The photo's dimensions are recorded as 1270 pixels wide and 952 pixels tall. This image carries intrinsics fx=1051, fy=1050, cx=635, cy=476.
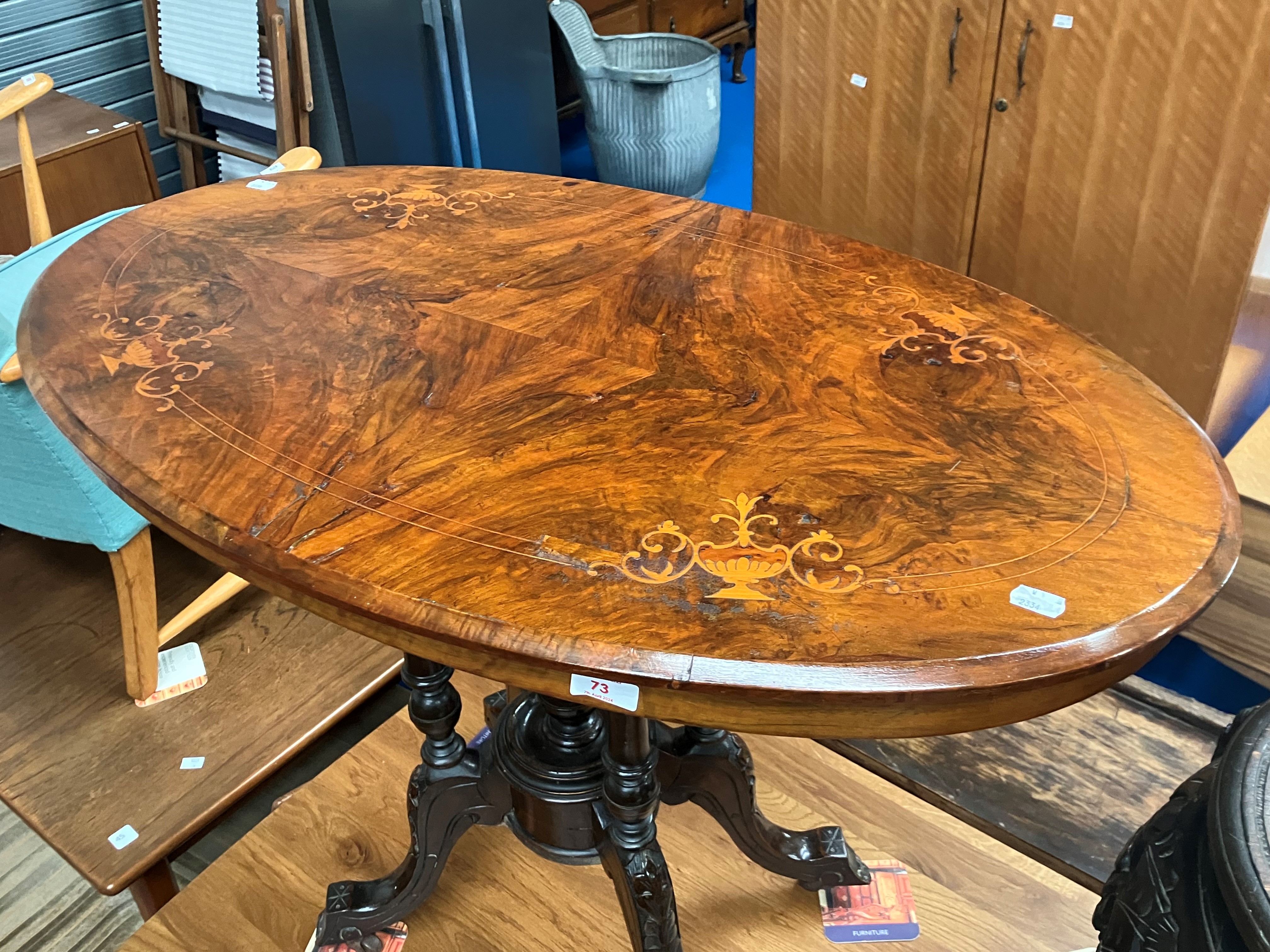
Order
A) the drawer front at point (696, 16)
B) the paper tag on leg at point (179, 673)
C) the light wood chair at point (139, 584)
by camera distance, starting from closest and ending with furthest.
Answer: the light wood chair at point (139, 584), the paper tag on leg at point (179, 673), the drawer front at point (696, 16)

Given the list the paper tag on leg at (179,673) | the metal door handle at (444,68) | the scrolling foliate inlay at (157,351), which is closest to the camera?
the scrolling foliate inlay at (157,351)

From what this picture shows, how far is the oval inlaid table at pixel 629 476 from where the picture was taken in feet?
2.77

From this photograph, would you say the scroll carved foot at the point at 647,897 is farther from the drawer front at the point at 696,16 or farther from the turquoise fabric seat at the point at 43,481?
the drawer front at the point at 696,16

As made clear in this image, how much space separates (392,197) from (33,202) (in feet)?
3.60

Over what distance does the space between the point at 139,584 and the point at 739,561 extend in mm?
1305

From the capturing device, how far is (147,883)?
1.70 metres

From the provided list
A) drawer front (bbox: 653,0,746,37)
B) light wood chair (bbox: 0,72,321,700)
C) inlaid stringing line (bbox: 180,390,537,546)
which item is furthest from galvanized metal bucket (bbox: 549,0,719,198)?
inlaid stringing line (bbox: 180,390,537,546)

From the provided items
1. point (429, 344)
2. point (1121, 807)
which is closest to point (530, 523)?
point (429, 344)

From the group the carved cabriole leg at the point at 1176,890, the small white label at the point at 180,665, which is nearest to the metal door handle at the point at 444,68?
the small white label at the point at 180,665

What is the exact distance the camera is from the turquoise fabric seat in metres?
1.60

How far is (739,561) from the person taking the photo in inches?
35.7

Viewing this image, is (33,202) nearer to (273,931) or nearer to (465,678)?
(465,678)

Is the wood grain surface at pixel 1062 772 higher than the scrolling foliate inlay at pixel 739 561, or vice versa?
the scrolling foliate inlay at pixel 739 561

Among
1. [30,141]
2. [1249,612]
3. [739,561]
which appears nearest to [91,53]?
[30,141]
